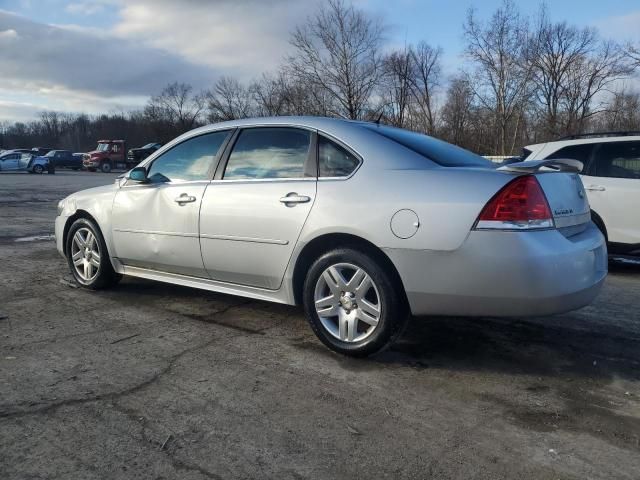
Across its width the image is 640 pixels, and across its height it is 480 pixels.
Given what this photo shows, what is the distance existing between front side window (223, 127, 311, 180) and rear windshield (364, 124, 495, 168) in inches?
20.1

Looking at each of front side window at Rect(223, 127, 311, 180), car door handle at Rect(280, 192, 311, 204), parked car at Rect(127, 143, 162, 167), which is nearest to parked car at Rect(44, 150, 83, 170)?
parked car at Rect(127, 143, 162, 167)

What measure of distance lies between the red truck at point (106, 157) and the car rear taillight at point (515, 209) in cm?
4472

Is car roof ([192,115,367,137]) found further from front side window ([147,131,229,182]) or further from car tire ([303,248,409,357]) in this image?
car tire ([303,248,409,357])

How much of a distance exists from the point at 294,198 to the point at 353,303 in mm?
813

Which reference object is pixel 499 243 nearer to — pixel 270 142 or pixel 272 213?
pixel 272 213

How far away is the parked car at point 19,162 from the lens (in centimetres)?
3734

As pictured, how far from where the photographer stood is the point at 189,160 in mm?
4582

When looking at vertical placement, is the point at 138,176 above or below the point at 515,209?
above

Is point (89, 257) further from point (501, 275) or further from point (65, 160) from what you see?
point (65, 160)

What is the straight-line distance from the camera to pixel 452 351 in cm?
372

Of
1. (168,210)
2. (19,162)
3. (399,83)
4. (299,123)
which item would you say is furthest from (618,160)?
(19,162)

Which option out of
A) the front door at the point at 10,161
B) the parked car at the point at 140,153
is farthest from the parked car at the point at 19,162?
the parked car at the point at 140,153

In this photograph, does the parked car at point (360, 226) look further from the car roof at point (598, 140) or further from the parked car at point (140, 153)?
the parked car at point (140, 153)

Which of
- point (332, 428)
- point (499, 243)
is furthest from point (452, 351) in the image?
point (332, 428)
